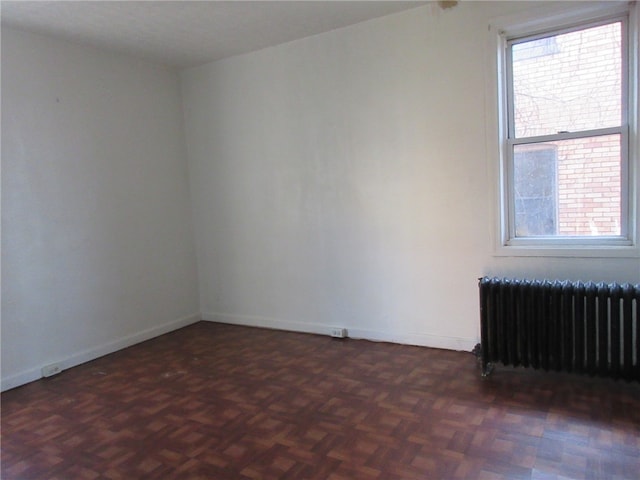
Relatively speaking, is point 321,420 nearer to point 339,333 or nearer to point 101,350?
point 339,333

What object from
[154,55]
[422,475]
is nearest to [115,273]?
[154,55]

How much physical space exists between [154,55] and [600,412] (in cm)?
440

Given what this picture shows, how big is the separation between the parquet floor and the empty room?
0.06 ft

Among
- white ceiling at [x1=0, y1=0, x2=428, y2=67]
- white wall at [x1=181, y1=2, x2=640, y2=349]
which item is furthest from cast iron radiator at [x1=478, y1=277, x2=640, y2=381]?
white ceiling at [x1=0, y1=0, x2=428, y2=67]

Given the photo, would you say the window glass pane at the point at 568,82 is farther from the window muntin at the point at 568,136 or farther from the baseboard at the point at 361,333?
the baseboard at the point at 361,333

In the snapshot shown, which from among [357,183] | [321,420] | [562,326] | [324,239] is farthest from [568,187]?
[321,420]

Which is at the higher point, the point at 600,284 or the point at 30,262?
the point at 30,262

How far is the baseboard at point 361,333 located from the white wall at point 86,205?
51 cm

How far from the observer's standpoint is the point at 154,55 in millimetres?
4219

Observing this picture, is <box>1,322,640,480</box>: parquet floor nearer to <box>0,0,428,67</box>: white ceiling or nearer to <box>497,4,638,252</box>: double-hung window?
<box>497,4,638,252</box>: double-hung window

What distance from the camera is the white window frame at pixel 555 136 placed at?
2871 millimetres

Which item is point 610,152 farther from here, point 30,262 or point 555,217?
point 30,262

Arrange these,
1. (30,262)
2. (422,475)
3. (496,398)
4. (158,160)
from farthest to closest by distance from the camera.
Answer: (158,160), (30,262), (496,398), (422,475)

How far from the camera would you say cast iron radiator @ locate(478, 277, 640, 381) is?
2.71 metres
